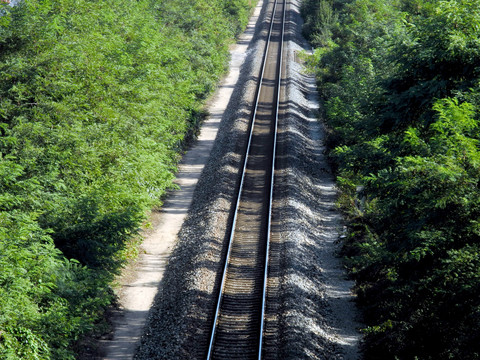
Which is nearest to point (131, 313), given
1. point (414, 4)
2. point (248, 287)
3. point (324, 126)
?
point (248, 287)

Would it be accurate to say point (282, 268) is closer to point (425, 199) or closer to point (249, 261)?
point (249, 261)

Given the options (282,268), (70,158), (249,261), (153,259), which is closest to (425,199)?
(282,268)

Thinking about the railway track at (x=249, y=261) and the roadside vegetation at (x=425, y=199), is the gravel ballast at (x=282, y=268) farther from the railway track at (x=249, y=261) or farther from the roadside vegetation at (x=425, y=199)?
the roadside vegetation at (x=425, y=199)

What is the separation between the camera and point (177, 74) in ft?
96.8

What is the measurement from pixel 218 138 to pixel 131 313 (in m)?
17.2

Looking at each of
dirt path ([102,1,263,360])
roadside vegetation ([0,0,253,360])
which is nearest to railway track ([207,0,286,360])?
dirt path ([102,1,263,360])

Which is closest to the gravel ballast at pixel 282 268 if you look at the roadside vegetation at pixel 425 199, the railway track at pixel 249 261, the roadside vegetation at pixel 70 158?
the railway track at pixel 249 261

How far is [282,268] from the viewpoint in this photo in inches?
647

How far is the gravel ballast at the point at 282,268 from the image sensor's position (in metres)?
13.0

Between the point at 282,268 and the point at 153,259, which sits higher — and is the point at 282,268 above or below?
above

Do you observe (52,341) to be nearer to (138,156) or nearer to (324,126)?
(138,156)

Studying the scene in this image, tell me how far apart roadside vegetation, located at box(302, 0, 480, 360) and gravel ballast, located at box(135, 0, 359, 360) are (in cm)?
93

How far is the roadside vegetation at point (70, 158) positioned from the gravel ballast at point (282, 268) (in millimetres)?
2065

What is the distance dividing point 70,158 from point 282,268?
801 centimetres
